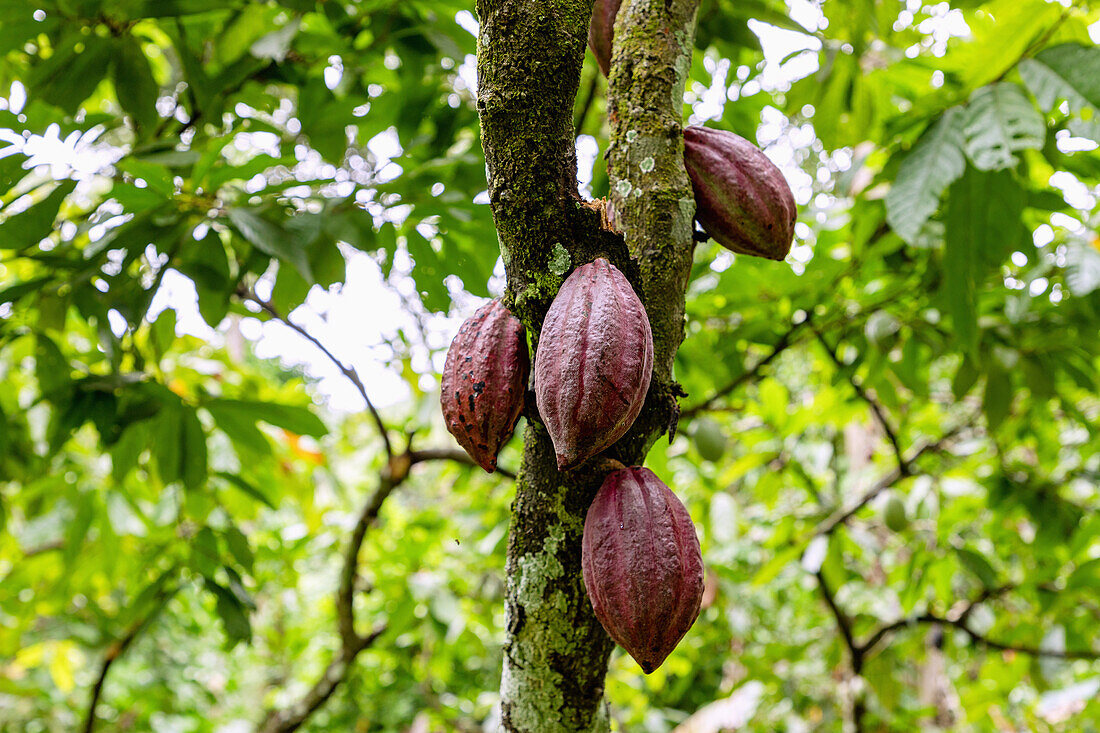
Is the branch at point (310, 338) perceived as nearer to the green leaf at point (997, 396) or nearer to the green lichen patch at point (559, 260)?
the green lichen patch at point (559, 260)

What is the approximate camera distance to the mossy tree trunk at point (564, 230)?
1.86 feet

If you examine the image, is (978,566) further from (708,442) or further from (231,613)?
(231,613)

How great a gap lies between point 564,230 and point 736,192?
198 mm

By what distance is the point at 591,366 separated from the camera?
0.52 metres

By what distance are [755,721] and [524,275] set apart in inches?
94.1

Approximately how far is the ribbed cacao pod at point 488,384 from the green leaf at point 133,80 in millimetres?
935

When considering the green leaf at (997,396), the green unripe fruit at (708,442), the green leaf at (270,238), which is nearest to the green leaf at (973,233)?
the green leaf at (997,396)

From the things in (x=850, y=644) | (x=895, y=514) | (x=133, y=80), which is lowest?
(x=850, y=644)

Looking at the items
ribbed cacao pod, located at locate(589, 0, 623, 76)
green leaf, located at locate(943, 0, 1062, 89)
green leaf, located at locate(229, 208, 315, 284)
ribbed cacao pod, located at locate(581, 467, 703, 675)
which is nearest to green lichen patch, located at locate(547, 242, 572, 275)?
ribbed cacao pod, located at locate(581, 467, 703, 675)

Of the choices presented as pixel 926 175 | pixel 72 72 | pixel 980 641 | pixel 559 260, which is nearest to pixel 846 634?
pixel 980 641

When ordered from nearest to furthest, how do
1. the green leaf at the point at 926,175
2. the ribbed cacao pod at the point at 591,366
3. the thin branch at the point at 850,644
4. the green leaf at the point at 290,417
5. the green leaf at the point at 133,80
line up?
1. the ribbed cacao pod at the point at 591,366
2. the green leaf at the point at 926,175
3. the green leaf at the point at 133,80
4. the green leaf at the point at 290,417
5. the thin branch at the point at 850,644

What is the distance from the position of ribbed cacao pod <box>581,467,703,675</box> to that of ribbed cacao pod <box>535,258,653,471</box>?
51mm

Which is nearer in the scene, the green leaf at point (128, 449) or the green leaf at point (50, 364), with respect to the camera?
the green leaf at point (50, 364)

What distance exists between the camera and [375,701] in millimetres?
4344
